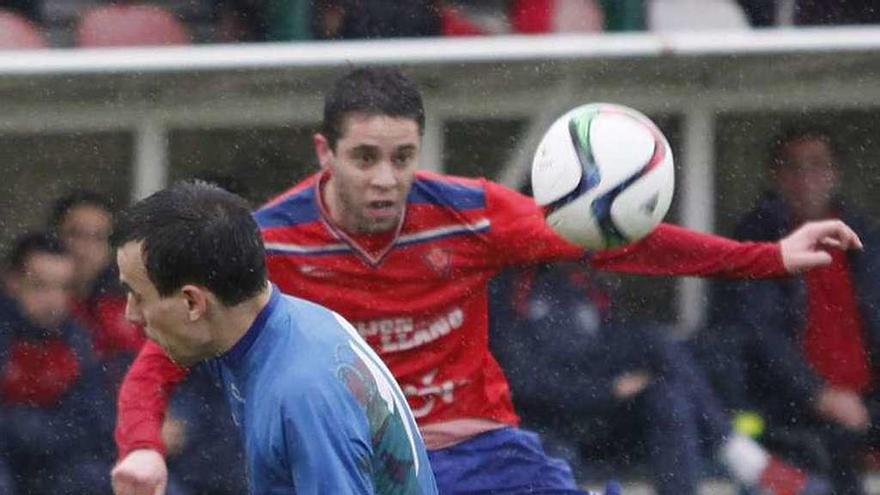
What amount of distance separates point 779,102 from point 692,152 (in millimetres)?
387

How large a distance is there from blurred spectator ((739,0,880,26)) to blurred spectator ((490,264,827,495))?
4.25 feet

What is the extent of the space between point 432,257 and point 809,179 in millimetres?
2335

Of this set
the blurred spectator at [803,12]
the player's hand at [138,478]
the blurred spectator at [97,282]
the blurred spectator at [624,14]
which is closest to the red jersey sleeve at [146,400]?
the player's hand at [138,478]

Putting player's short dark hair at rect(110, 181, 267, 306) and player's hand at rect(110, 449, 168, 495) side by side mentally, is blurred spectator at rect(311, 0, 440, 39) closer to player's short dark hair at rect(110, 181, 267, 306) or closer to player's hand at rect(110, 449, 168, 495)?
player's hand at rect(110, 449, 168, 495)

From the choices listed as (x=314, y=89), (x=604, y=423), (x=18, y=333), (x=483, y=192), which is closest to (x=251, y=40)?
(x=314, y=89)

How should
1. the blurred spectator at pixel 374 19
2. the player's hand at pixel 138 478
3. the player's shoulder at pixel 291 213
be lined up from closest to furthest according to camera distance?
1. the player's hand at pixel 138 478
2. the player's shoulder at pixel 291 213
3. the blurred spectator at pixel 374 19

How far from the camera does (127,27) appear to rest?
859 cm

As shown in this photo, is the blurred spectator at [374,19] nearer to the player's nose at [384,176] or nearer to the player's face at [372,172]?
the player's face at [372,172]

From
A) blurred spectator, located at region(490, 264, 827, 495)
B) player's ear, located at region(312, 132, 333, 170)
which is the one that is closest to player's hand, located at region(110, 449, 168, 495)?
player's ear, located at region(312, 132, 333, 170)

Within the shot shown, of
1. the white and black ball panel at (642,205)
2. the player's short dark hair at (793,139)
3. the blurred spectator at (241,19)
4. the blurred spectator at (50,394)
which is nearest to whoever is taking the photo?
the white and black ball panel at (642,205)

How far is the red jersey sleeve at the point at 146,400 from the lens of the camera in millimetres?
5781

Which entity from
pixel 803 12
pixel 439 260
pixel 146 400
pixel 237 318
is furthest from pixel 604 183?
pixel 803 12

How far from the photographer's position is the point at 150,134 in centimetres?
901

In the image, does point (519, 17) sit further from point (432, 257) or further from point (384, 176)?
point (384, 176)
